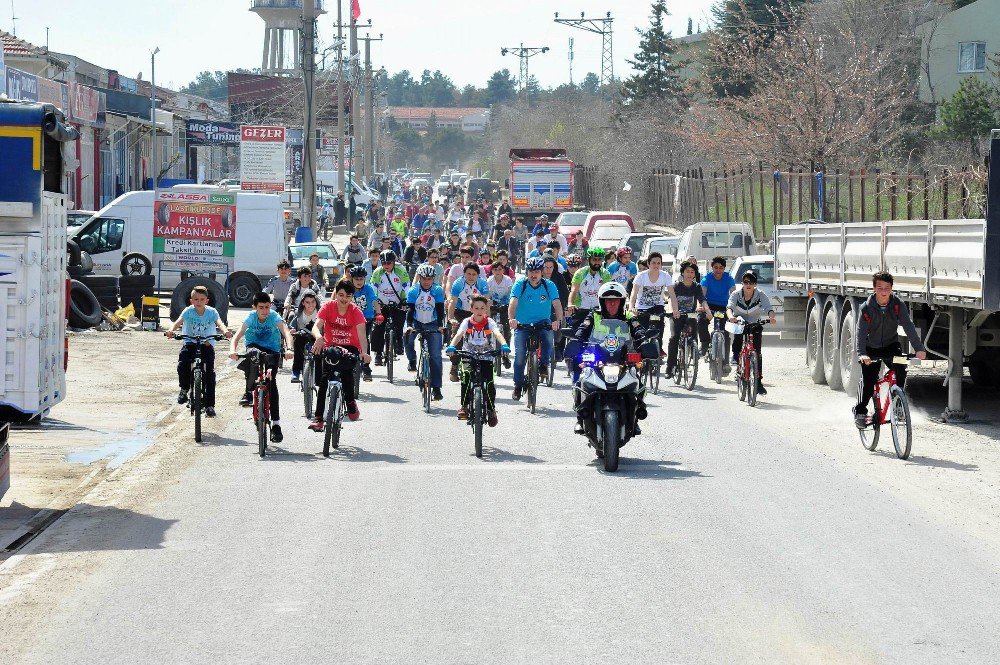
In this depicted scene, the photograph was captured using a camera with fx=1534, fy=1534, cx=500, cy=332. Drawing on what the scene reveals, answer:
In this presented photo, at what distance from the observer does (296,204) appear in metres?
70.9

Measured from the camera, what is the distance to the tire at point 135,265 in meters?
32.9

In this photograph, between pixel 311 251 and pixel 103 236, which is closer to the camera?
pixel 103 236

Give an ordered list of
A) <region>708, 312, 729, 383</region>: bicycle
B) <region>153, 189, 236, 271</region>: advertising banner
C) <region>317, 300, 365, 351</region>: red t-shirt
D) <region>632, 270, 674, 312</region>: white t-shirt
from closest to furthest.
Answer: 1. <region>317, 300, 365, 351</region>: red t-shirt
2. <region>632, 270, 674, 312</region>: white t-shirt
3. <region>708, 312, 729, 383</region>: bicycle
4. <region>153, 189, 236, 271</region>: advertising banner

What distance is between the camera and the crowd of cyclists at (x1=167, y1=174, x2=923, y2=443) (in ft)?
47.8

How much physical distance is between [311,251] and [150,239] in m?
4.62

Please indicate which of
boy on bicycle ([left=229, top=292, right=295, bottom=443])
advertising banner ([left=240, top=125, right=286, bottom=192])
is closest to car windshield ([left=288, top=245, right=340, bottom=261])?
advertising banner ([left=240, top=125, right=286, bottom=192])

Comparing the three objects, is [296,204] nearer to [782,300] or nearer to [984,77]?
[984,77]

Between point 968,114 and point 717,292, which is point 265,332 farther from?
point 968,114

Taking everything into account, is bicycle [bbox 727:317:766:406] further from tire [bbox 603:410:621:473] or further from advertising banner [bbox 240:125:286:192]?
advertising banner [bbox 240:125:286:192]

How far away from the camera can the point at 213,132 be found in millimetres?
74562

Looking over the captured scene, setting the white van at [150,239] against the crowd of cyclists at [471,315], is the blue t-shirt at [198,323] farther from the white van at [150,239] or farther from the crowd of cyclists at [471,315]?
the white van at [150,239]

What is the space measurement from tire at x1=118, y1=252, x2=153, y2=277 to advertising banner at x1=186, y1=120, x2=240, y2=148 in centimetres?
4024

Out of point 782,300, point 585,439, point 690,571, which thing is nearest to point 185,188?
point 782,300

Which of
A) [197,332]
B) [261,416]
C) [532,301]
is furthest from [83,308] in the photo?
[261,416]
